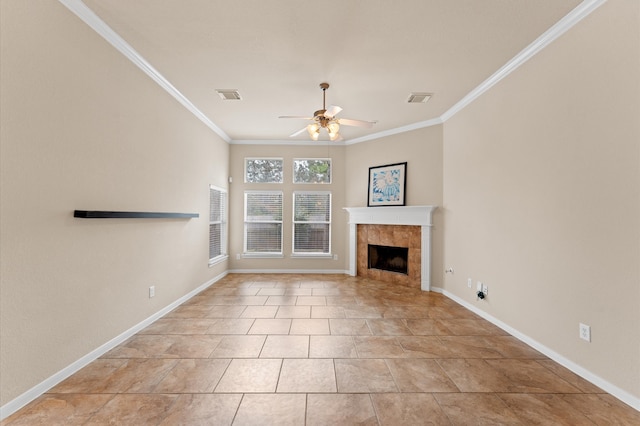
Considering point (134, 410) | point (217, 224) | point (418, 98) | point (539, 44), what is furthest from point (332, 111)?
point (217, 224)

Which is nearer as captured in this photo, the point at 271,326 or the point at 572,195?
the point at 572,195

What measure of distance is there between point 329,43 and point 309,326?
114 inches

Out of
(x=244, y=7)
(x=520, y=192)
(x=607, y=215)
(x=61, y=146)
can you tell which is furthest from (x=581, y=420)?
(x=61, y=146)

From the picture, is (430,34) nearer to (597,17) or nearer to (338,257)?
(597,17)

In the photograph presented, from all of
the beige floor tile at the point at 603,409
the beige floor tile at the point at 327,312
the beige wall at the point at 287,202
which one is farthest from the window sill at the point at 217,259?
the beige floor tile at the point at 603,409

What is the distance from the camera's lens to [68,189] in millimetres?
2072

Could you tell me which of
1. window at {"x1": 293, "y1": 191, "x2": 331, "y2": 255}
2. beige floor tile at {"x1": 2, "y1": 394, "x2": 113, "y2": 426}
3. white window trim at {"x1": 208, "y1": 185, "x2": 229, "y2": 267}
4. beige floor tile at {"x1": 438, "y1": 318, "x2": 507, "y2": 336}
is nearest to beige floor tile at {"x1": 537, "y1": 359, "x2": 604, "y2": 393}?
beige floor tile at {"x1": 438, "y1": 318, "x2": 507, "y2": 336}

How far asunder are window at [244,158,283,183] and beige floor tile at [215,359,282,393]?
13.3ft

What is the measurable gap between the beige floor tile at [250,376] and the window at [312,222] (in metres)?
3.58

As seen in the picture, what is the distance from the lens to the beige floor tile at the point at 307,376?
6.50 feet

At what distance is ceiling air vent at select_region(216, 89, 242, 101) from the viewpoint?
353cm

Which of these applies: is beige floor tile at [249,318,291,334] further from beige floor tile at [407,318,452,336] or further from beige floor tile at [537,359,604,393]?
beige floor tile at [537,359,604,393]

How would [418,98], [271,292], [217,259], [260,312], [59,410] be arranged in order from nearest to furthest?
[59,410], [260,312], [418,98], [271,292], [217,259]

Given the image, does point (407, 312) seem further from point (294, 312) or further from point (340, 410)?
point (340, 410)
